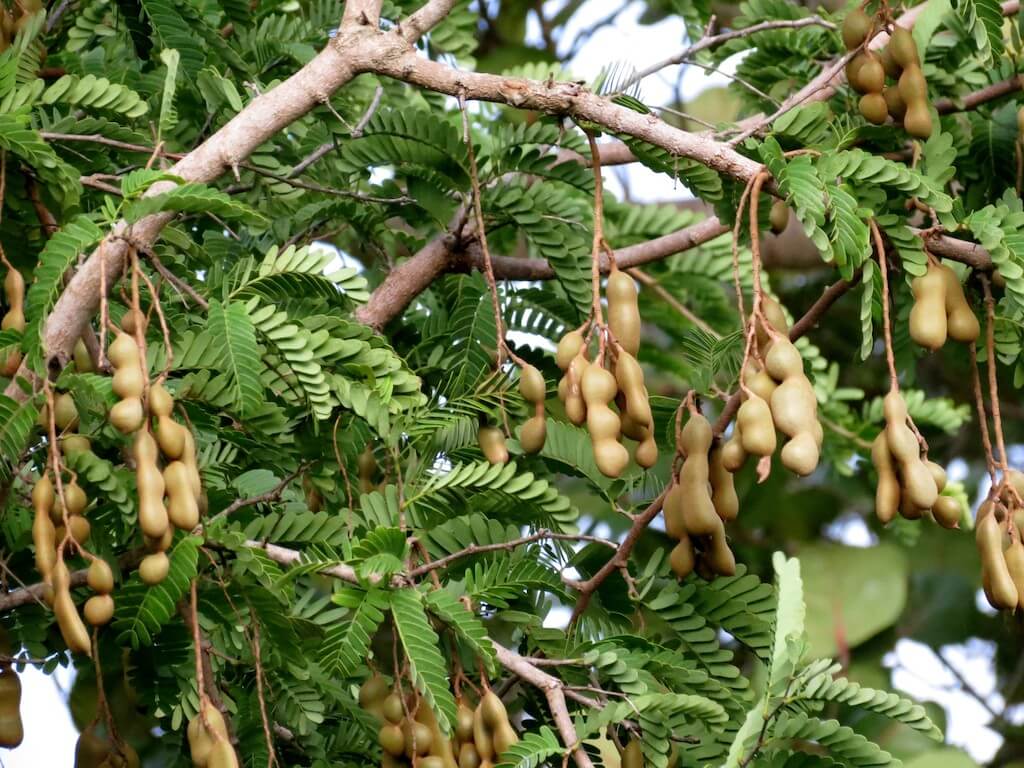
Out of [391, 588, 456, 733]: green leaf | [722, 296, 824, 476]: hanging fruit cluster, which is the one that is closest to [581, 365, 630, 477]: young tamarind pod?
[722, 296, 824, 476]: hanging fruit cluster

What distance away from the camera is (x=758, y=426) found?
1152 mm

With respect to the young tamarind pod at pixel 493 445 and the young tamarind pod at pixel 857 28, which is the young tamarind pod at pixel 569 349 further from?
the young tamarind pod at pixel 857 28

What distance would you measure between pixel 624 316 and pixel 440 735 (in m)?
0.41

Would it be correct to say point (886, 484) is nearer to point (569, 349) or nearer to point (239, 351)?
point (569, 349)

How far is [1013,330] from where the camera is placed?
1.43 m

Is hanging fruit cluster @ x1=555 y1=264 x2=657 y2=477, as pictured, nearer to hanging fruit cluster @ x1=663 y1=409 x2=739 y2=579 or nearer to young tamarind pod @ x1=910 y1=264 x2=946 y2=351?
hanging fruit cluster @ x1=663 y1=409 x2=739 y2=579

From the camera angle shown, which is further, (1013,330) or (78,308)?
(1013,330)

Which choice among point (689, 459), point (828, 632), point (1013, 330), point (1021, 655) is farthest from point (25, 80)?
point (1021, 655)

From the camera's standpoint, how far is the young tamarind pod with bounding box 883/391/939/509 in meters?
1.19

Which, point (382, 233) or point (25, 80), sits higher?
point (25, 80)

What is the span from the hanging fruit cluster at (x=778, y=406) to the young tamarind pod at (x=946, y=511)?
0.57 feet

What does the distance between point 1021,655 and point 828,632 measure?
0.95 m

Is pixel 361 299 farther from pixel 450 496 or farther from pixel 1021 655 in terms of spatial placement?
pixel 1021 655

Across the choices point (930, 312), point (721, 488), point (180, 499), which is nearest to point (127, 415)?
point (180, 499)
